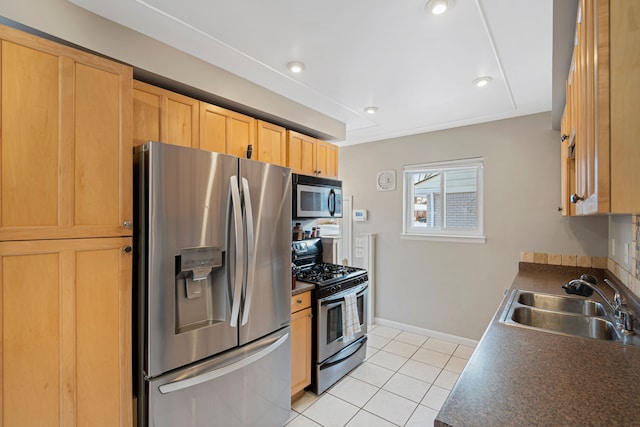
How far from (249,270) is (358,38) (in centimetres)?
152

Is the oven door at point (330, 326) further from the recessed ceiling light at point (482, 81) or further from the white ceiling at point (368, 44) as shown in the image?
the recessed ceiling light at point (482, 81)

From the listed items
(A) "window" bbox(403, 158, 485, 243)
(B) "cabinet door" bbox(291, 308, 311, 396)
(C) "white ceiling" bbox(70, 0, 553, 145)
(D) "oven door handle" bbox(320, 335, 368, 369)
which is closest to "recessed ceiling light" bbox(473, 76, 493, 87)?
(C) "white ceiling" bbox(70, 0, 553, 145)

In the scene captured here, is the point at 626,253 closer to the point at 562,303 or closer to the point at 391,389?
the point at 562,303

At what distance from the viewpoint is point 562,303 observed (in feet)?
6.25

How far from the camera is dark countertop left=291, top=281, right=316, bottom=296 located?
2.30 m

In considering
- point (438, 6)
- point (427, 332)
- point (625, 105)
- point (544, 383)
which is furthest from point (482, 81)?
point (427, 332)

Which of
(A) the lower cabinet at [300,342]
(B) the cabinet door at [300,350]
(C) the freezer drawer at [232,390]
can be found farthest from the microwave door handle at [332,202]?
(C) the freezer drawer at [232,390]

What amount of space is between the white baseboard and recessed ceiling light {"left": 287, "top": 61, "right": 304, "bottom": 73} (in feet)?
10.5

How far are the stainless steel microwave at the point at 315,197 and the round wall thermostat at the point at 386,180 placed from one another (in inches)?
40.8

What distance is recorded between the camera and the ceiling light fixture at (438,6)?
1.42 meters

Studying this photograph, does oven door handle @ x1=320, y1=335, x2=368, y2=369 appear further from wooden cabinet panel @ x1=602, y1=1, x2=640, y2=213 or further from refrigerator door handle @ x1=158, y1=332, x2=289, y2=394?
wooden cabinet panel @ x1=602, y1=1, x2=640, y2=213

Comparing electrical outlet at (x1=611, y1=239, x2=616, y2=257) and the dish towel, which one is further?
the dish towel

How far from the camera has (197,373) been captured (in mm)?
1595

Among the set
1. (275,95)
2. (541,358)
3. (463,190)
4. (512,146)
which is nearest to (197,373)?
(541,358)
